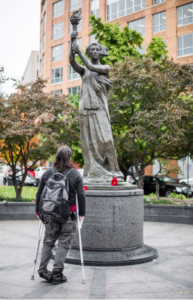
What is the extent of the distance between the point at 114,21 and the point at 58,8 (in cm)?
1196

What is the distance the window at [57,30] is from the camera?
4532cm

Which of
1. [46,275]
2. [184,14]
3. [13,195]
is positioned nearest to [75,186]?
[46,275]

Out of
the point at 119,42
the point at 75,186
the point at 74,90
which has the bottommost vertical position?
the point at 75,186

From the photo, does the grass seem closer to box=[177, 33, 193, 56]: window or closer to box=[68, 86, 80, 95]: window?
box=[177, 33, 193, 56]: window

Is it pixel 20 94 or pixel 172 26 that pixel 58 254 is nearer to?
pixel 20 94

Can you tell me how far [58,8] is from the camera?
46.1 meters

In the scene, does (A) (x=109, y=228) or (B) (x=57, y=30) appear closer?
(A) (x=109, y=228)

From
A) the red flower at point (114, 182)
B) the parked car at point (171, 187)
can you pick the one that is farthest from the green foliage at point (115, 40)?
the red flower at point (114, 182)

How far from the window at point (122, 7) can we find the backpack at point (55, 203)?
36.6 meters

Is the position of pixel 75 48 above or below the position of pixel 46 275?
above

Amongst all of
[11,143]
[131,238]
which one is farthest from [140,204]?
[11,143]

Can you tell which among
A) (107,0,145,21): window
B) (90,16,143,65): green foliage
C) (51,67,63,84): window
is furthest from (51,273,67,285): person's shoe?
(51,67,63,84): window

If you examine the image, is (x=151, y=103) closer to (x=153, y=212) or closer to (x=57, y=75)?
(x=153, y=212)

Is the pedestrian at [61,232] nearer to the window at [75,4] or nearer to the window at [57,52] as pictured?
the window at [75,4]
